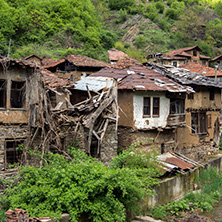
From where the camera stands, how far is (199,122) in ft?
76.8

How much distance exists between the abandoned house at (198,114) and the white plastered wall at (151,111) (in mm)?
2541

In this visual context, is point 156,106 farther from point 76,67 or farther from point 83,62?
point 83,62

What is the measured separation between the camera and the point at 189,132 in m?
22.7

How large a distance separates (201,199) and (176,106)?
6.56 metres

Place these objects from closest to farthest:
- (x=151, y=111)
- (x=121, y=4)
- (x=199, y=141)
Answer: (x=151, y=111), (x=199, y=141), (x=121, y=4)

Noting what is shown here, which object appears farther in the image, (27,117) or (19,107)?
(19,107)

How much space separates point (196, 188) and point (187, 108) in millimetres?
6142

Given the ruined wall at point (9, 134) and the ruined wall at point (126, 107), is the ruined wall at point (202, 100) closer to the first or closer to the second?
the ruined wall at point (126, 107)

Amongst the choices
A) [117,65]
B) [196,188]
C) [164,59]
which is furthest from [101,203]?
[164,59]

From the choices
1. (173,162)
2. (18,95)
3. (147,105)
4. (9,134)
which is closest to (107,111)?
(147,105)

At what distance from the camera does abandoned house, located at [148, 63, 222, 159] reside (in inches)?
872

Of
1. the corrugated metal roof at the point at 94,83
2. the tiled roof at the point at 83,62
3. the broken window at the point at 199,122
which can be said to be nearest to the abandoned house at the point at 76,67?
the tiled roof at the point at 83,62

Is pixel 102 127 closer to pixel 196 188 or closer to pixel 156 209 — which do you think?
pixel 156 209

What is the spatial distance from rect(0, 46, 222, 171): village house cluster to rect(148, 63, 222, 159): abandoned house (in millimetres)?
72
